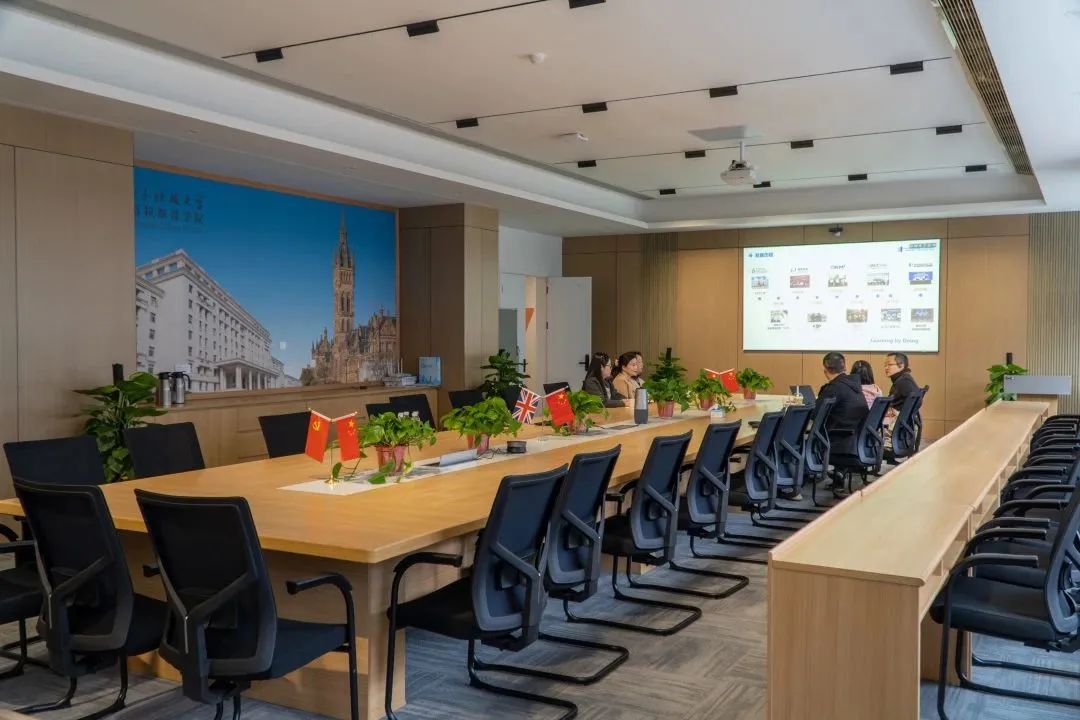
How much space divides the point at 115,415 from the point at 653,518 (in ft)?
13.9

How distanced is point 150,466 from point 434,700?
2198 mm

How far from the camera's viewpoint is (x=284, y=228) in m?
9.92

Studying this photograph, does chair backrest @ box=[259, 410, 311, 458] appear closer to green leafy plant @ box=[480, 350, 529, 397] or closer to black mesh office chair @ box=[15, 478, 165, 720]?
black mesh office chair @ box=[15, 478, 165, 720]

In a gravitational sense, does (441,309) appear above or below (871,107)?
below

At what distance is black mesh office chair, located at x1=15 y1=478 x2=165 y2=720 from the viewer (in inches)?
122

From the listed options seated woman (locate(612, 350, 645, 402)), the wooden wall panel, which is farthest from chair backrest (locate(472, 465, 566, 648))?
seated woman (locate(612, 350, 645, 402))

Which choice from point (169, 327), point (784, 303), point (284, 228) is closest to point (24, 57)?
point (169, 327)

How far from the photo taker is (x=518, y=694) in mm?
3863

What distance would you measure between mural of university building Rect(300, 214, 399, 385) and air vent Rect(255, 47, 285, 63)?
4272 millimetres

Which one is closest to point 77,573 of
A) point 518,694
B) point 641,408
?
point 518,694

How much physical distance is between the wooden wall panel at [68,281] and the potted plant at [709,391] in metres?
4.61

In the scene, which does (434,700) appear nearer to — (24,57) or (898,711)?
(898,711)

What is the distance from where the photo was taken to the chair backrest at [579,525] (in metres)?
3.74

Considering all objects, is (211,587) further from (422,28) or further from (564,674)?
(422,28)
